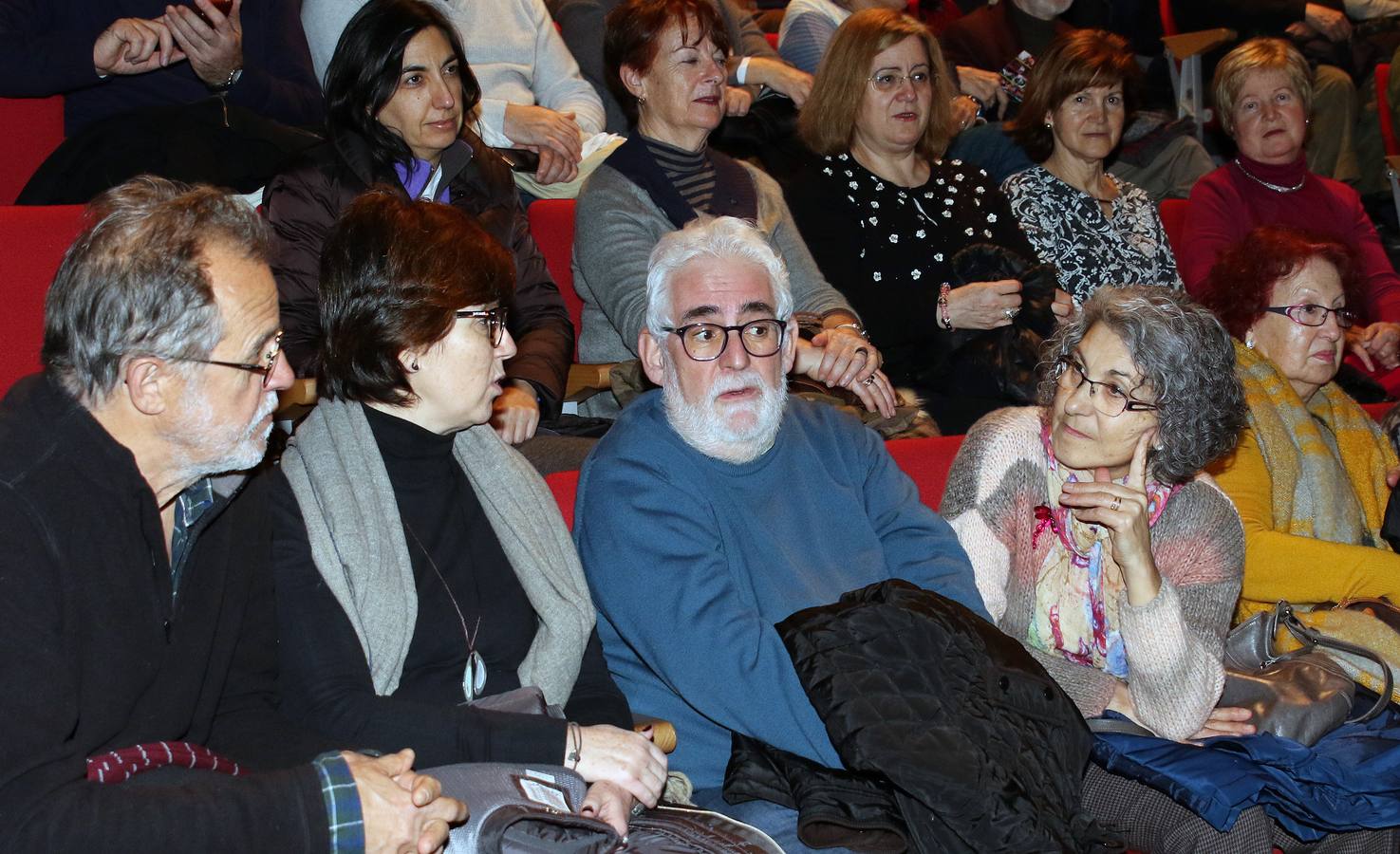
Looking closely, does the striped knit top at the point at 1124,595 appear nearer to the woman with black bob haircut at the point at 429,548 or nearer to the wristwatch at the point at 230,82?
the woman with black bob haircut at the point at 429,548

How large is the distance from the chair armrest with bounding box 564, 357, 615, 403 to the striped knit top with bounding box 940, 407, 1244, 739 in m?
0.87

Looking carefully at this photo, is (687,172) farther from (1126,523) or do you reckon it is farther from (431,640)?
(431,640)

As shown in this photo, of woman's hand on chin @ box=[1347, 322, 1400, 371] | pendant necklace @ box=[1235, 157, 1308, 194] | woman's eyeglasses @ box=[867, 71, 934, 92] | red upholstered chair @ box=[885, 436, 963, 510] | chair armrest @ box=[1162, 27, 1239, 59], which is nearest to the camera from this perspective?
red upholstered chair @ box=[885, 436, 963, 510]

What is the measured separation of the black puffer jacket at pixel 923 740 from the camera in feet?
5.97

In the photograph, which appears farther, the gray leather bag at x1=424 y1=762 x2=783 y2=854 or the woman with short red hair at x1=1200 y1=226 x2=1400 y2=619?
the woman with short red hair at x1=1200 y1=226 x2=1400 y2=619

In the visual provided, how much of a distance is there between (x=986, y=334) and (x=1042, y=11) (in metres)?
2.06

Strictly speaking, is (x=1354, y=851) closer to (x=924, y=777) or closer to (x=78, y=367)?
(x=924, y=777)

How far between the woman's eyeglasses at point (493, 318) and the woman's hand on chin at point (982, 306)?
162 cm

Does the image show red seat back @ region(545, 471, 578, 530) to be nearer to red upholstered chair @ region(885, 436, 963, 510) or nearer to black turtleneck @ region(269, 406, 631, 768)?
black turtleneck @ region(269, 406, 631, 768)

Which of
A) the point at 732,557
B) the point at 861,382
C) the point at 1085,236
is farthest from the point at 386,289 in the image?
the point at 1085,236

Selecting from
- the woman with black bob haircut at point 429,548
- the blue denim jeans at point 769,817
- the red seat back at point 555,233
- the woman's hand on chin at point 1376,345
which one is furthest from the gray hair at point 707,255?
the woman's hand on chin at point 1376,345

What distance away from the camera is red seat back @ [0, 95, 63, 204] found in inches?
119

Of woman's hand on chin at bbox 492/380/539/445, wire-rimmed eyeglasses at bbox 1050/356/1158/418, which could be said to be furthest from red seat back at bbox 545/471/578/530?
wire-rimmed eyeglasses at bbox 1050/356/1158/418

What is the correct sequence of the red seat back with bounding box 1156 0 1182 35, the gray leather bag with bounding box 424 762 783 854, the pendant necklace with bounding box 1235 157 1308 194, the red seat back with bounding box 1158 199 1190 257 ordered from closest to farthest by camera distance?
the gray leather bag with bounding box 424 762 783 854 → the pendant necklace with bounding box 1235 157 1308 194 → the red seat back with bounding box 1158 199 1190 257 → the red seat back with bounding box 1156 0 1182 35
